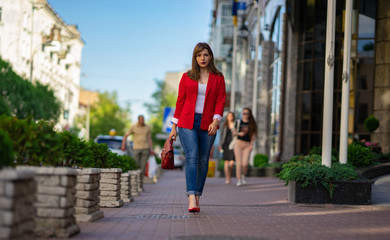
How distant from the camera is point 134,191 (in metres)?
14.2

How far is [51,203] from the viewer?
236 inches

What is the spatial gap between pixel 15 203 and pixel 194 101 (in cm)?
446

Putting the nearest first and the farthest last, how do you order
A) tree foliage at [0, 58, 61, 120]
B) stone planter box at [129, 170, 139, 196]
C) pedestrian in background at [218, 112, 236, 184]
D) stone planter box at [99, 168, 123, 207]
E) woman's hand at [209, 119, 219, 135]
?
woman's hand at [209, 119, 219, 135]
stone planter box at [99, 168, 123, 207]
stone planter box at [129, 170, 139, 196]
pedestrian in background at [218, 112, 236, 184]
tree foliage at [0, 58, 61, 120]

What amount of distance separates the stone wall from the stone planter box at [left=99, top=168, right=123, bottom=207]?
659 inches

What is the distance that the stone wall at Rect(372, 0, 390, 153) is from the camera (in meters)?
25.4

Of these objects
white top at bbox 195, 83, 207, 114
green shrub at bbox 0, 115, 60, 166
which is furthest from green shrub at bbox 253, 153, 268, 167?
green shrub at bbox 0, 115, 60, 166

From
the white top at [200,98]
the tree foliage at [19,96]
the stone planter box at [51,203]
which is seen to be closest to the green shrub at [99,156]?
the white top at [200,98]

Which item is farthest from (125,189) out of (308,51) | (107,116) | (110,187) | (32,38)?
(107,116)

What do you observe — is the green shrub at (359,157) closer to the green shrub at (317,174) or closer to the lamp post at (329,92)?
the lamp post at (329,92)

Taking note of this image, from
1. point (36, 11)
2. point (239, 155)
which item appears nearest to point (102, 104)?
point (36, 11)

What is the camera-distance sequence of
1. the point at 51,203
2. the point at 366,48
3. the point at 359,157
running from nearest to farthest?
the point at 51,203 → the point at 359,157 → the point at 366,48

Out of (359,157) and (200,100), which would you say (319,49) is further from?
(200,100)

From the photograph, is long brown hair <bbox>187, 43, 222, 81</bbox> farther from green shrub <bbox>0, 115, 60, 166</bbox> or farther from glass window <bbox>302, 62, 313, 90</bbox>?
glass window <bbox>302, 62, 313, 90</bbox>

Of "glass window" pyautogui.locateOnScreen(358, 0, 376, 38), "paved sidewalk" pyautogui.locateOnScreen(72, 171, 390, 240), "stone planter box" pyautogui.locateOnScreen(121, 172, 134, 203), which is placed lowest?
"paved sidewalk" pyautogui.locateOnScreen(72, 171, 390, 240)
